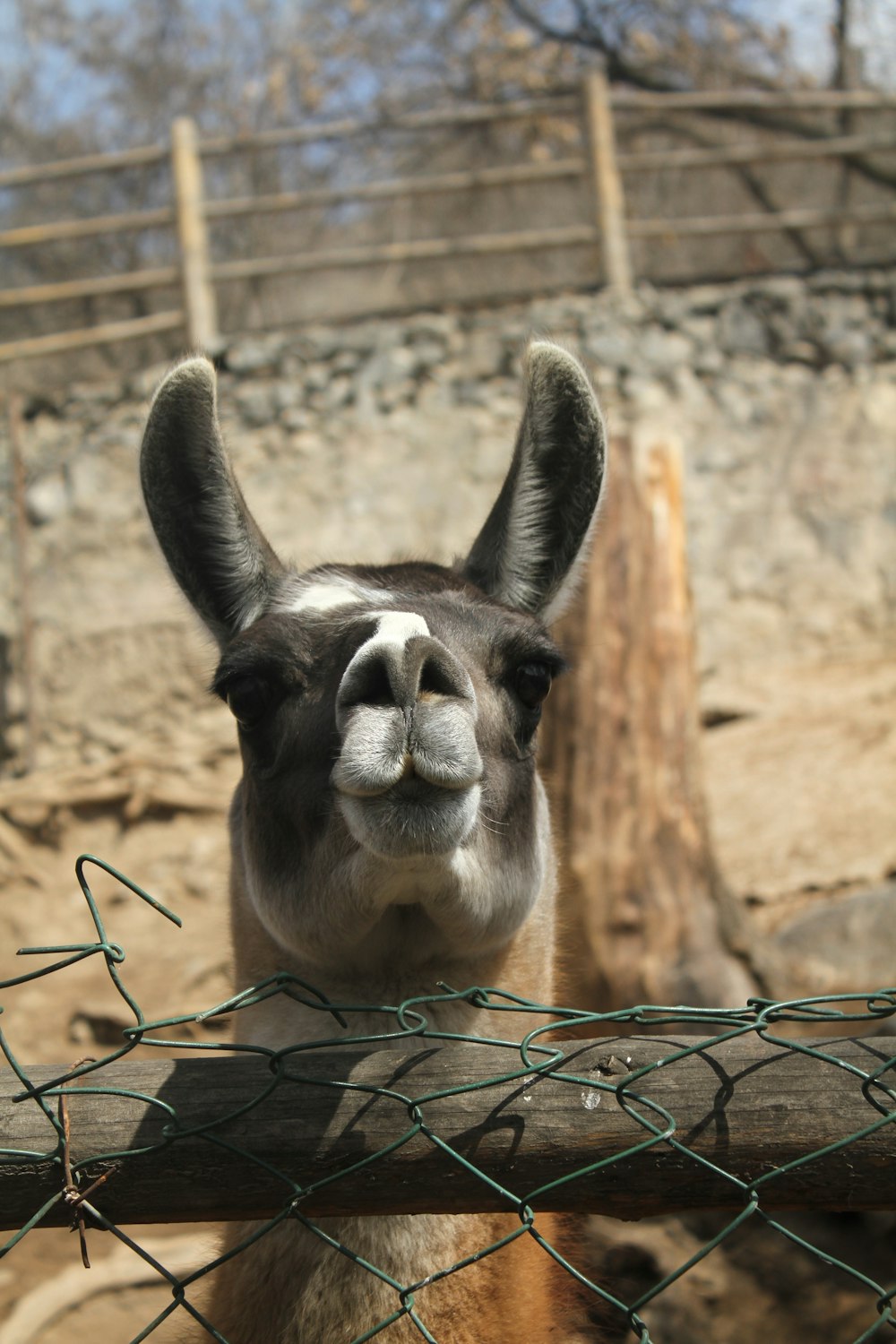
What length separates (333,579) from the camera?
2.87m

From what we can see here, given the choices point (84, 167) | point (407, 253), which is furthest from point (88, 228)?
point (407, 253)

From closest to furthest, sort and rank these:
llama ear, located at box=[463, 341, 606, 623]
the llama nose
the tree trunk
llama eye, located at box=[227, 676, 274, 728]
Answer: the llama nose, llama eye, located at box=[227, 676, 274, 728], llama ear, located at box=[463, 341, 606, 623], the tree trunk

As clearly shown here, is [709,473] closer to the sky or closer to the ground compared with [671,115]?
closer to the ground

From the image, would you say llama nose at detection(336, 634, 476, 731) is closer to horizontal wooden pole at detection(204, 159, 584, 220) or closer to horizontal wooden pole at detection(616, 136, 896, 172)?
horizontal wooden pole at detection(204, 159, 584, 220)

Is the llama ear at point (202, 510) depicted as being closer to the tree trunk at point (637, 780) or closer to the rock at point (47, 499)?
the tree trunk at point (637, 780)

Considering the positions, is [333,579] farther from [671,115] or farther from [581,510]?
[671,115]

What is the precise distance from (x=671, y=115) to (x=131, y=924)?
13742 mm

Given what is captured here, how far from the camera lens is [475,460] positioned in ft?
38.6

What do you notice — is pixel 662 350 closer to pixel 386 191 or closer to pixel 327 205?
pixel 386 191

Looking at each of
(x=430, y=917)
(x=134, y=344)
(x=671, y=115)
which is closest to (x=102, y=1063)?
(x=430, y=917)

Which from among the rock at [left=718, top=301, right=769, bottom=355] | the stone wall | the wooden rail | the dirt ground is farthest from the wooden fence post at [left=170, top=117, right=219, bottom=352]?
the rock at [left=718, top=301, right=769, bottom=355]

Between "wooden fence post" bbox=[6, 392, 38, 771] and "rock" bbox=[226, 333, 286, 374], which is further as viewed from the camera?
"rock" bbox=[226, 333, 286, 374]

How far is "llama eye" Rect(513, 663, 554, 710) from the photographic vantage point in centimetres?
270

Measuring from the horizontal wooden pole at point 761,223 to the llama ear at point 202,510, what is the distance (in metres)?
11.0
